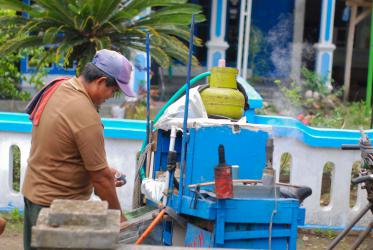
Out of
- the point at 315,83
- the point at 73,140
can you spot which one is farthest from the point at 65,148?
the point at 315,83

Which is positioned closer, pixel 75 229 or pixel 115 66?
pixel 75 229

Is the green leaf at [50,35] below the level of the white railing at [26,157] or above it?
above

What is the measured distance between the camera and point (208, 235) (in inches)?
150

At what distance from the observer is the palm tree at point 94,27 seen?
22.8 feet

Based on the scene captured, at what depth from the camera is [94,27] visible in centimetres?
707

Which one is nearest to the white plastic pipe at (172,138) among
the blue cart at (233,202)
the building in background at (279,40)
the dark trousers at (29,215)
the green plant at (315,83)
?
the blue cart at (233,202)

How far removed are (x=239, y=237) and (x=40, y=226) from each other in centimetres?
138

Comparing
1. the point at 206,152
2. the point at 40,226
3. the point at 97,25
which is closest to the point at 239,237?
the point at 206,152

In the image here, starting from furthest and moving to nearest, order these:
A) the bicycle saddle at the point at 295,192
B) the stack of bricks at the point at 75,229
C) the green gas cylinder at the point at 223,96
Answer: the green gas cylinder at the point at 223,96, the bicycle saddle at the point at 295,192, the stack of bricks at the point at 75,229

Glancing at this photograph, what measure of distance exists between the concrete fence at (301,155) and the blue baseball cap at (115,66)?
2870mm

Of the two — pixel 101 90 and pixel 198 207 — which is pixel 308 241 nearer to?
pixel 198 207

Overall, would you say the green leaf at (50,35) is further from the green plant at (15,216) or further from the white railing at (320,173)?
the white railing at (320,173)

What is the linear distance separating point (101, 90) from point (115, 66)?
156 millimetres

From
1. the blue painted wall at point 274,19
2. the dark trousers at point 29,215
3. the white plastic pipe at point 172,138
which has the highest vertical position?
the blue painted wall at point 274,19
